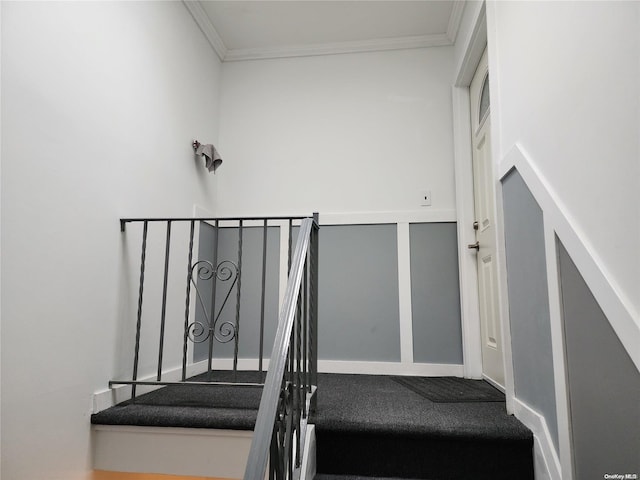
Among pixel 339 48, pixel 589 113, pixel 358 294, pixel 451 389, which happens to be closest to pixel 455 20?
pixel 339 48

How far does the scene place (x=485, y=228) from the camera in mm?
2730

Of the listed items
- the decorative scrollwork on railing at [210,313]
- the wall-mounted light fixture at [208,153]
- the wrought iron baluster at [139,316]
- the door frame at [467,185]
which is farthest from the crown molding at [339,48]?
the wrought iron baluster at [139,316]

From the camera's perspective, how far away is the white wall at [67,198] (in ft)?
4.98

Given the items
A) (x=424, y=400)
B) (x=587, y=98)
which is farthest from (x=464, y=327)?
(x=587, y=98)

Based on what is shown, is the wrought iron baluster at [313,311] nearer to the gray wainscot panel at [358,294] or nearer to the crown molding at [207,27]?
the gray wainscot panel at [358,294]

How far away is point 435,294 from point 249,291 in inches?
56.3

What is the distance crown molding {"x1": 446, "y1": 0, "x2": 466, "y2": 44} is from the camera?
294 centimetres

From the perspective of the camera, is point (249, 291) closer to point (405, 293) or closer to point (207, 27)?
point (405, 293)

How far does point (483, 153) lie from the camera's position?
9.23ft

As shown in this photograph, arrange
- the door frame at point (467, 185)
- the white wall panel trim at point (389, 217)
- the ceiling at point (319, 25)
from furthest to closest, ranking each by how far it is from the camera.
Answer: the white wall panel trim at point (389, 217) < the ceiling at point (319, 25) < the door frame at point (467, 185)

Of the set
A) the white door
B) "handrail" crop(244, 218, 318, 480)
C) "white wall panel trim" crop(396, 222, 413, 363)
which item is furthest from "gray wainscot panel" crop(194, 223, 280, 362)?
"handrail" crop(244, 218, 318, 480)

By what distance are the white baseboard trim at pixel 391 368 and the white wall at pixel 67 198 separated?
153 cm

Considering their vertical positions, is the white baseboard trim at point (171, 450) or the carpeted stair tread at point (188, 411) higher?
the carpeted stair tread at point (188, 411)

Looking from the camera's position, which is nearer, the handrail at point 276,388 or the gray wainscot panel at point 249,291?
the handrail at point 276,388
